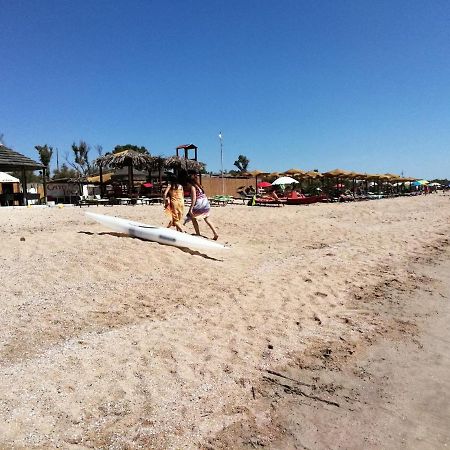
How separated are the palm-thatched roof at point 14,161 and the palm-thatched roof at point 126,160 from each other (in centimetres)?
333

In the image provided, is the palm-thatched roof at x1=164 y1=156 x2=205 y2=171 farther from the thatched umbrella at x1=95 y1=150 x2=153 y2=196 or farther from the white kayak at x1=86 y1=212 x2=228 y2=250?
the white kayak at x1=86 y1=212 x2=228 y2=250

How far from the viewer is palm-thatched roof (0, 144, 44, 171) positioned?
1859 centimetres

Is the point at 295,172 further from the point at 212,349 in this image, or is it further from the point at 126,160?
the point at 212,349

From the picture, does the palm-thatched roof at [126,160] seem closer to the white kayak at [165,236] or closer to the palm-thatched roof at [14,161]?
the palm-thatched roof at [14,161]

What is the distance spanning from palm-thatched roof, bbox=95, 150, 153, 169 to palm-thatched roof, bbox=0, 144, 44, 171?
3331mm

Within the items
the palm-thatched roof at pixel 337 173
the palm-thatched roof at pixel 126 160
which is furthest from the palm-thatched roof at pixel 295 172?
the palm-thatched roof at pixel 126 160

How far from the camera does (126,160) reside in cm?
2053

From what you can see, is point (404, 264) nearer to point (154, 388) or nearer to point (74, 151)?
point (154, 388)

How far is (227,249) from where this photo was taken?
7.31 meters

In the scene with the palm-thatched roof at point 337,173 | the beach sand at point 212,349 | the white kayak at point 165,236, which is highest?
the palm-thatched roof at point 337,173

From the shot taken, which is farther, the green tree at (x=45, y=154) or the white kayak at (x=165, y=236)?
the green tree at (x=45, y=154)

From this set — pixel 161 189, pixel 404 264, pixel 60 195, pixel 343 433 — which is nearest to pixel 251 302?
pixel 343 433

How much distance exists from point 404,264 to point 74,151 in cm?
5521

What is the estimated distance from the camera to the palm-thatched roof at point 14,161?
732 inches
